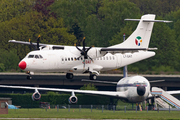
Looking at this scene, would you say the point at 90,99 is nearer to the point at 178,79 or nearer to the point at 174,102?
the point at 178,79

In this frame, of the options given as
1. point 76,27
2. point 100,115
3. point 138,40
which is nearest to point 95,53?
point 138,40

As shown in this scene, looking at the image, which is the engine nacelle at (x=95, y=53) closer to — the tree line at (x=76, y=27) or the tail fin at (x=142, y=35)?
the tail fin at (x=142, y=35)

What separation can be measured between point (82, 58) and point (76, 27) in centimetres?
6316

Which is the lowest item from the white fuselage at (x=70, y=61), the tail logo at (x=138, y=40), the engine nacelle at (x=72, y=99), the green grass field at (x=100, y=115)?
the green grass field at (x=100, y=115)

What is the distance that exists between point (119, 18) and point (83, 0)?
20283 millimetres

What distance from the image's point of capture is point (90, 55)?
5862 cm

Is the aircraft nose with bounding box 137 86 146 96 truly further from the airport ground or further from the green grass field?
the airport ground

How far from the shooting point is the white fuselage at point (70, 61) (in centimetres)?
5394

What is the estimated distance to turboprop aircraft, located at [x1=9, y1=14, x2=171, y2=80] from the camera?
177 feet

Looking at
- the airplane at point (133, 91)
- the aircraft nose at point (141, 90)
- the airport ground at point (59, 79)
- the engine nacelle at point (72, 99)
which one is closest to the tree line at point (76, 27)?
the airport ground at point (59, 79)

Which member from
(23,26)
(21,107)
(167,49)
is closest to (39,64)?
(21,107)

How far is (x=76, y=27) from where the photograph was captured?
394ft

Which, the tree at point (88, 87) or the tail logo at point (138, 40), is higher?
the tail logo at point (138, 40)

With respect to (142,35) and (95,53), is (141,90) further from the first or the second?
(95,53)
